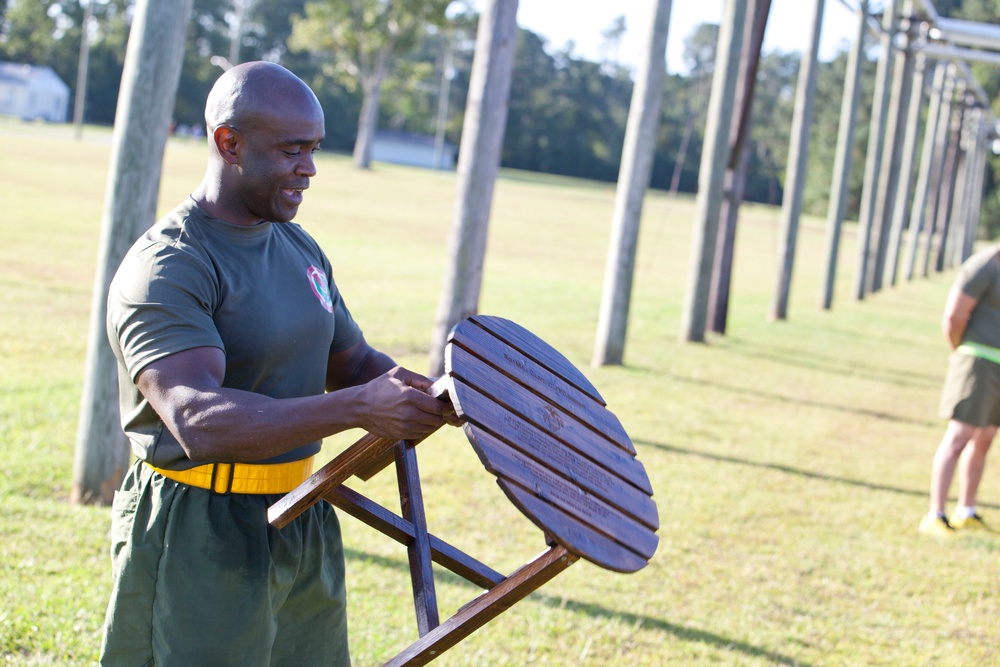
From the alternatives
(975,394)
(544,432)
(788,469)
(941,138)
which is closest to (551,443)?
(544,432)

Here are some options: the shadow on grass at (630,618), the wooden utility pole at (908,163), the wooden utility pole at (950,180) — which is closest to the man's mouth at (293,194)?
the shadow on grass at (630,618)

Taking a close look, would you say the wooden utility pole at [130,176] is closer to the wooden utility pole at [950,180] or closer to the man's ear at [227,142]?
the man's ear at [227,142]

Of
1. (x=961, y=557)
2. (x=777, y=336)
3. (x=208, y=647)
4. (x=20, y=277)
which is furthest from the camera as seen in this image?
(x=777, y=336)

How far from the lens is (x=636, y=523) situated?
89.7 inches

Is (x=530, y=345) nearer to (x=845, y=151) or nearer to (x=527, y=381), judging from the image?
(x=527, y=381)

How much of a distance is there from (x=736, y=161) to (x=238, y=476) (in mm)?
12765

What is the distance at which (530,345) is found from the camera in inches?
100

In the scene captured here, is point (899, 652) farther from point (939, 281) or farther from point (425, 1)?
point (425, 1)

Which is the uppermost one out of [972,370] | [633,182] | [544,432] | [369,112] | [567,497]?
[369,112]

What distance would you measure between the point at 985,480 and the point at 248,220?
7.71 meters

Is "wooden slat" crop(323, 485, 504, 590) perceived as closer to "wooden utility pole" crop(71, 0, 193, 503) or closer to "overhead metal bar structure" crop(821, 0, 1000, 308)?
"wooden utility pole" crop(71, 0, 193, 503)

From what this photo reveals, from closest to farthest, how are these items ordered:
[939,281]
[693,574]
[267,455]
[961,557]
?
1. [267,455]
2. [693,574]
3. [961,557]
4. [939,281]

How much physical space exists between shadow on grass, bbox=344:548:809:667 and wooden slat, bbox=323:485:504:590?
7.50 feet

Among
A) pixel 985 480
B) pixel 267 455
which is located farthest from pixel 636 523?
pixel 985 480
